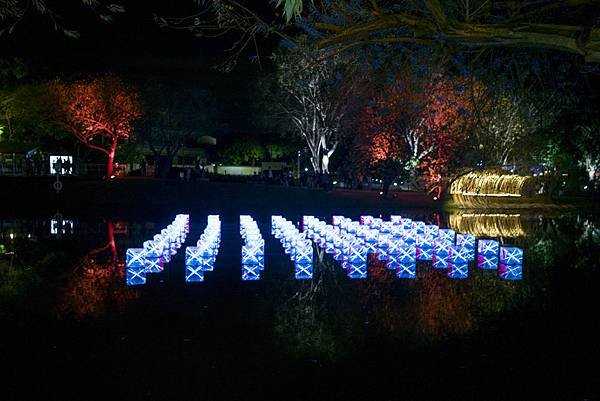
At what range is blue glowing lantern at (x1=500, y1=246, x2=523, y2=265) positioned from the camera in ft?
50.6

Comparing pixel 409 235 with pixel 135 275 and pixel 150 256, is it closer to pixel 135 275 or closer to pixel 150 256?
pixel 150 256

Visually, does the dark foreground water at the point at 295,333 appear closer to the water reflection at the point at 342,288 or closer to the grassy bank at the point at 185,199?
the water reflection at the point at 342,288

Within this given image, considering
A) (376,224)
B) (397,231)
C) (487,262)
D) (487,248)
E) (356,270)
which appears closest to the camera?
(356,270)

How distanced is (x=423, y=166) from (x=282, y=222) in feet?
59.6

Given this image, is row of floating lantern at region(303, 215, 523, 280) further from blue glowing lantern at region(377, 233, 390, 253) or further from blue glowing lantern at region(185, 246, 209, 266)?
blue glowing lantern at region(185, 246, 209, 266)

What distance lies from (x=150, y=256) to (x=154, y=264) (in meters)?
0.83

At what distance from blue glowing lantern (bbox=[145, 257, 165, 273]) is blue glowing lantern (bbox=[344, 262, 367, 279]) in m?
4.06

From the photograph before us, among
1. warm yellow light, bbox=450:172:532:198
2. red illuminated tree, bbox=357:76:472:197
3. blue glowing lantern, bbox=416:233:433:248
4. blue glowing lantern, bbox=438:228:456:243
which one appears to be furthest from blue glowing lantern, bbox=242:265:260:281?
warm yellow light, bbox=450:172:532:198

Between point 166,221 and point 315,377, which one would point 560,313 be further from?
point 166,221

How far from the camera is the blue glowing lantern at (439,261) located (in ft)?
48.3

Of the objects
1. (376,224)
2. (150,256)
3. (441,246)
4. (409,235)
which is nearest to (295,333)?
(150,256)

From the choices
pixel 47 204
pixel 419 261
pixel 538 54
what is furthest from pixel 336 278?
pixel 47 204

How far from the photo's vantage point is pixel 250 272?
13680 mm

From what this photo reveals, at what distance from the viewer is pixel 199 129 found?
186 ft
